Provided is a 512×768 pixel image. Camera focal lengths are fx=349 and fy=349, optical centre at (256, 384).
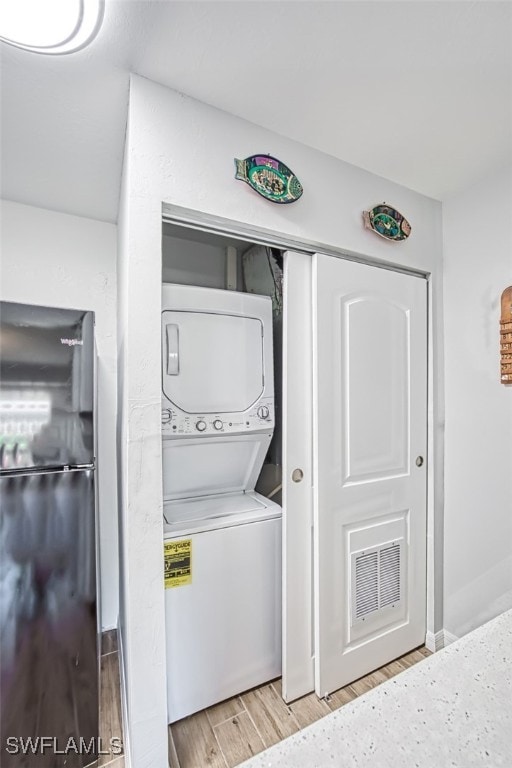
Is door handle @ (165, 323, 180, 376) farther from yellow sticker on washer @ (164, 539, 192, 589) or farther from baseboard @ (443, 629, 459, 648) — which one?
baseboard @ (443, 629, 459, 648)

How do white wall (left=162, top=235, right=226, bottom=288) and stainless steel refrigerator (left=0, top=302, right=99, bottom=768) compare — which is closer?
stainless steel refrigerator (left=0, top=302, right=99, bottom=768)

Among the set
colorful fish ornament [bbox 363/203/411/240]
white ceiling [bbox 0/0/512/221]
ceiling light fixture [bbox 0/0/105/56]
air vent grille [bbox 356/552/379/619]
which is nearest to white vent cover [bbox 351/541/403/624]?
air vent grille [bbox 356/552/379/619]

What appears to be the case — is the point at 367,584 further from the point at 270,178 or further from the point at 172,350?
the point at 270,178

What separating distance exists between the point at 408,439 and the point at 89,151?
2.18 meters

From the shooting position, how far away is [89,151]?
1.63m

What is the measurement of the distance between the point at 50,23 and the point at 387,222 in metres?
1.54

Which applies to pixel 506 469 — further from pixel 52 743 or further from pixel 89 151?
pixel 89 151

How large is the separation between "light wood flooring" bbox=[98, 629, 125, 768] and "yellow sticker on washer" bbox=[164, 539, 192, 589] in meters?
0.68

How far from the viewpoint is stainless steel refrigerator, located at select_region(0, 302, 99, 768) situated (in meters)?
1.21

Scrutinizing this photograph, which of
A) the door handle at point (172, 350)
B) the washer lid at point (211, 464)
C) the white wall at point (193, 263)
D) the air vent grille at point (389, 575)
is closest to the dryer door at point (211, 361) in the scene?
the door handle at point (172, 350)

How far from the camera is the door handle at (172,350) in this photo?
1621 mm

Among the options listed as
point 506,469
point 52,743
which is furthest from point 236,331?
point 52,743
